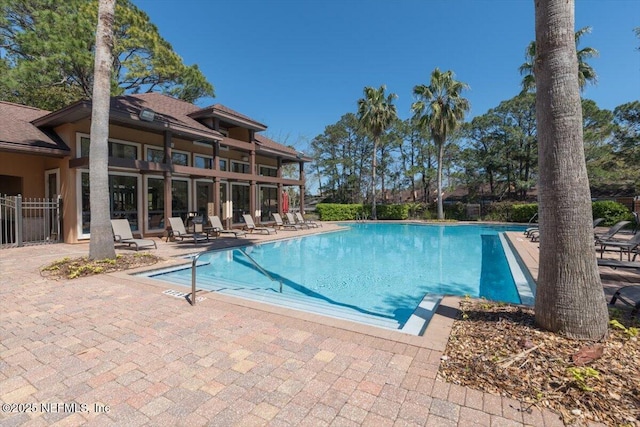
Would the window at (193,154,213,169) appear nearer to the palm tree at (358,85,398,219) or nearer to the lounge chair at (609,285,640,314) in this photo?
the palm tree at (358,85,398,219)

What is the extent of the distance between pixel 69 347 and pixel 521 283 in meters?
7.62

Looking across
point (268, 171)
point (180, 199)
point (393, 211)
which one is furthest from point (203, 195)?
point (393, 211)

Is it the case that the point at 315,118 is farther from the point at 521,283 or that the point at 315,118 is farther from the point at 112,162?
the point at 521,283

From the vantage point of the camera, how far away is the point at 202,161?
55.9 ft

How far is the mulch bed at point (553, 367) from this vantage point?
2.22 m

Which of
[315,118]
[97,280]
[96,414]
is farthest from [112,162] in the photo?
[315,118]

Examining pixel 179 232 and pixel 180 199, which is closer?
pixel 179 232

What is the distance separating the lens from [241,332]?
144 inches

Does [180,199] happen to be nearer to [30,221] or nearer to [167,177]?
[167,177]

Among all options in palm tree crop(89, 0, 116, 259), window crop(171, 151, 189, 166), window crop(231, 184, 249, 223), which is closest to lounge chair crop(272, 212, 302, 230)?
window crop(231, 184, 249, 223)

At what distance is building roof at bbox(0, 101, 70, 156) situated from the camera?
10.3m

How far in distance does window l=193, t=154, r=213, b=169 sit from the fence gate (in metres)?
6.26

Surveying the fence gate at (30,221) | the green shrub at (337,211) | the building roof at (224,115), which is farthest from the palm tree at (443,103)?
the fence gate at (30,221)

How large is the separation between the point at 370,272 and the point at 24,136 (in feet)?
43.0
